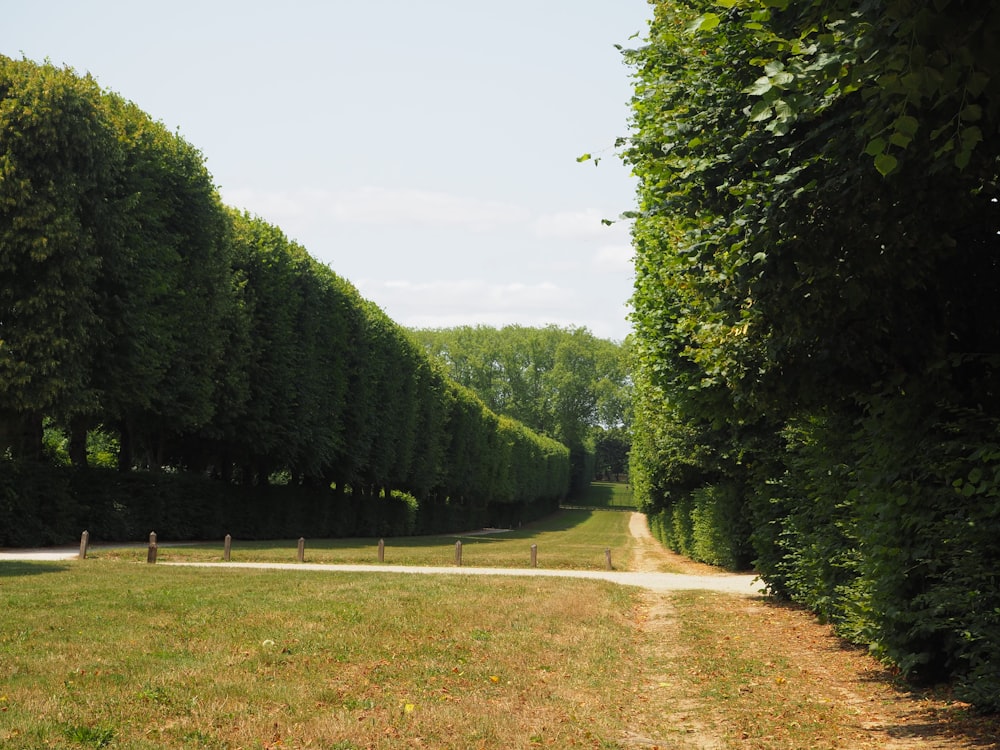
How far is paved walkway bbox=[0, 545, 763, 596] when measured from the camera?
2425cm

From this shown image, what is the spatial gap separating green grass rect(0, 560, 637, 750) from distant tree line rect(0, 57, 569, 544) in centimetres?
1245

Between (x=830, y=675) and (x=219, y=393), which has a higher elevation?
(x=219, y=393)

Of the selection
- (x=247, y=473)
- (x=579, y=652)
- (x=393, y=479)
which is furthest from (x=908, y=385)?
(x=393, y=479)

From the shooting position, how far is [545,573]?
28172 mm

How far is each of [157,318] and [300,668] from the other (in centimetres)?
2432

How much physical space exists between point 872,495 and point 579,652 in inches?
172

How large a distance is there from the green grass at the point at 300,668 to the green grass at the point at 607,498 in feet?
381

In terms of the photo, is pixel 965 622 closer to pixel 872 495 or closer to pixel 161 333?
pixel 872 495

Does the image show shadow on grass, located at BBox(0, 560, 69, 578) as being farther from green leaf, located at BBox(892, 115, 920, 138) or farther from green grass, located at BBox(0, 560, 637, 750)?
green leaf, located at BBox(892, 115, 920, 138)

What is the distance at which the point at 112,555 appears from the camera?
27.5m

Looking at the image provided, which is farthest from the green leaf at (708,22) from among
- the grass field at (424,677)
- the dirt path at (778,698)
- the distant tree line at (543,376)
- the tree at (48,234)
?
the distant tree line at (543,376)

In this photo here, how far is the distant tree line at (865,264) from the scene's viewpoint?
5.93m

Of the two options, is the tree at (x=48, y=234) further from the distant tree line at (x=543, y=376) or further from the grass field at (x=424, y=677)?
the distant tree line at (x=543, y=376)

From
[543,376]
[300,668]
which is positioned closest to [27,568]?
[300,668]
